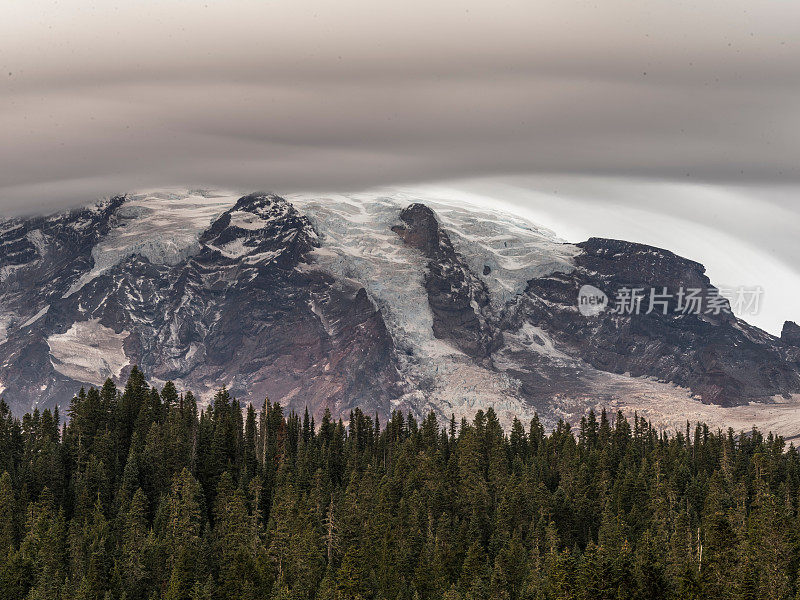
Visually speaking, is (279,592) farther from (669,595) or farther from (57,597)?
(669,595)

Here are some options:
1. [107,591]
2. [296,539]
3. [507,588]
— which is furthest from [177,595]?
[507,588]

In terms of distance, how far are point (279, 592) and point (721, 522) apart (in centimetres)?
5951

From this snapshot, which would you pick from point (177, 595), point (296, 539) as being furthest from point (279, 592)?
point (296, 539)

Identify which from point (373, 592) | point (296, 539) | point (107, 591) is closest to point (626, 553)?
point (373, 592)

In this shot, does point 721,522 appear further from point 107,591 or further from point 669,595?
point 107,591

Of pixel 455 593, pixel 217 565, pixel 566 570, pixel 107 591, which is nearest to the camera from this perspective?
pixel 566 570

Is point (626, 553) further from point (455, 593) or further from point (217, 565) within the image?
point (217, 565)

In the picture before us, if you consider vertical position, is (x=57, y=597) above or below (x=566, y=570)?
below

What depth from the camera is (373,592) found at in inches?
7338

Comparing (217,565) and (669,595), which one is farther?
(217,565)

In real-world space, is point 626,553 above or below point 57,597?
above

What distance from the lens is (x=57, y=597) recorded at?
18162cm

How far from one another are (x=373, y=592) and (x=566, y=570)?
139ft

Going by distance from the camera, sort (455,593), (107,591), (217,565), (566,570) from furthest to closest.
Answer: (217,565), (107,591), (455,593), (566,570)
